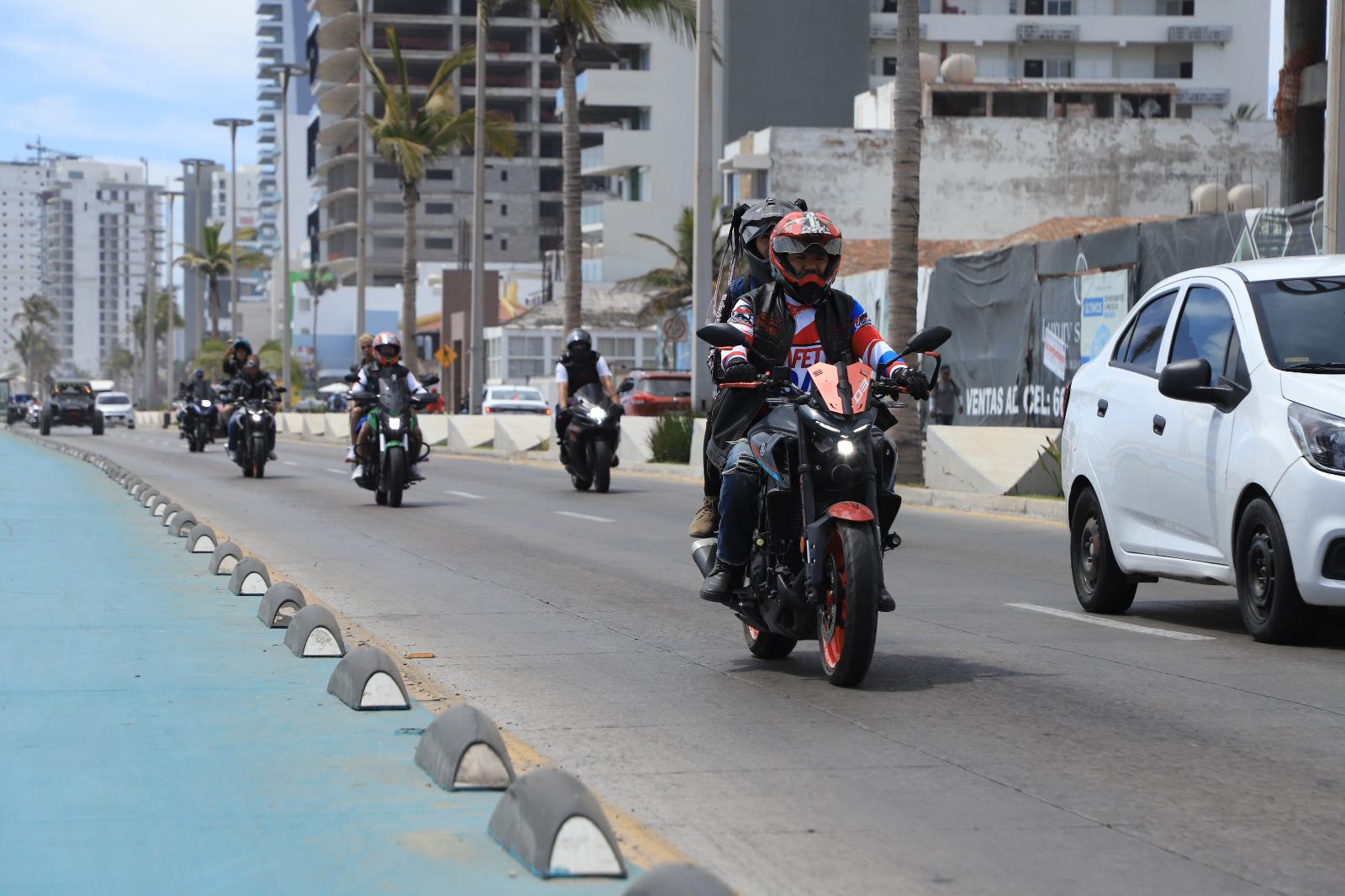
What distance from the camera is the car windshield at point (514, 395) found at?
5831 centimetres

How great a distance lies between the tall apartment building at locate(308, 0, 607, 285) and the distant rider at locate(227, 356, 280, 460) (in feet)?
328

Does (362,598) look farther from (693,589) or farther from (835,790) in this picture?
(835,790)

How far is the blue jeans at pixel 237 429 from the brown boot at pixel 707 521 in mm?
19236

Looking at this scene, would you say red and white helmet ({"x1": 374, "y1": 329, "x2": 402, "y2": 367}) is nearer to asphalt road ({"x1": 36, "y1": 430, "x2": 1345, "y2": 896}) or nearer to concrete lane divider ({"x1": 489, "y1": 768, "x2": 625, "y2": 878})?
asphalt road ({"x1": 36, "y1": 430, "x2": 1345, "y2": 896})

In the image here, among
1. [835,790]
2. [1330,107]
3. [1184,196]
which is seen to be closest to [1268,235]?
[1330,107]

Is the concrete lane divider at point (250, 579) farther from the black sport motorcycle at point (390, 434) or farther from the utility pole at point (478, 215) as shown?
the utility pole at point (478, 215)

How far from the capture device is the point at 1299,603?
863cm

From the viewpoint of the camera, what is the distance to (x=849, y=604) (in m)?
7.24

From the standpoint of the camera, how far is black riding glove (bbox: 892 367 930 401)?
768 cm

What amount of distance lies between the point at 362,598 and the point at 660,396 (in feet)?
98.2

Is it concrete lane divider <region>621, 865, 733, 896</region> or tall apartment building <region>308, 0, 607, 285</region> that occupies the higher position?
tall apartment building <region>308, 0, 607, 285</region>

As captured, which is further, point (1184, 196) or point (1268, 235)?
point (1184, 196)

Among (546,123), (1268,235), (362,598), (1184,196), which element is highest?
(546,123)

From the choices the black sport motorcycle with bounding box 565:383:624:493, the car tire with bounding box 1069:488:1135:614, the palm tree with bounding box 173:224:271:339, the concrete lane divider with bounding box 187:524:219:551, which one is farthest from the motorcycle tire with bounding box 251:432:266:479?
the palm tree with bounding box 173:224:271:339
